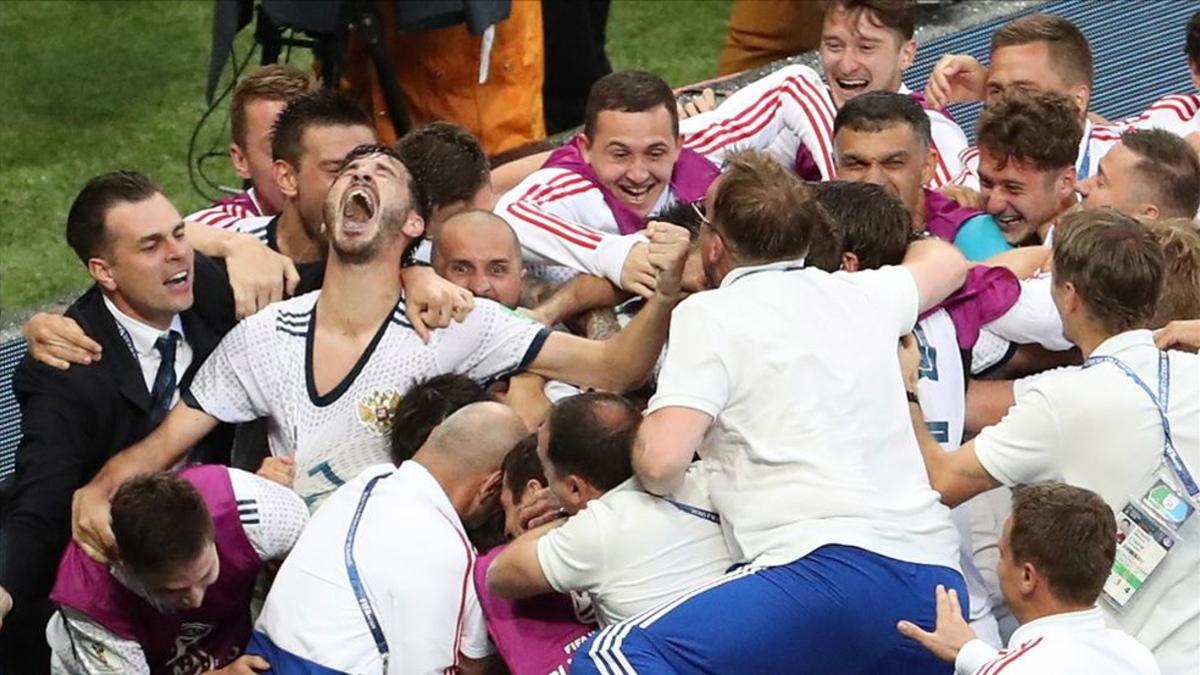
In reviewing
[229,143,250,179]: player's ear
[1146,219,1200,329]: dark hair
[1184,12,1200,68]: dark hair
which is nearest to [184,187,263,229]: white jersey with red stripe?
[229,143,250,179]: player's ear

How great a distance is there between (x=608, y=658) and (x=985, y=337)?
1.24 meters

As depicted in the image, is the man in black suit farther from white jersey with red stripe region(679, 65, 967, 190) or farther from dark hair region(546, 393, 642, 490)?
white jersey with red stripe region(679, 65, 967, 190)

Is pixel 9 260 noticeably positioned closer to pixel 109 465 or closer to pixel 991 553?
pixel 109 465

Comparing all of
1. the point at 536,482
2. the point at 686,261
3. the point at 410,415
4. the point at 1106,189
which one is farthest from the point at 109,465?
the point at 1106,189

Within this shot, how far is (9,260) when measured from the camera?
6.96 meters

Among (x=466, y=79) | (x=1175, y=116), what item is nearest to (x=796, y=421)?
(x=1175, y=116)

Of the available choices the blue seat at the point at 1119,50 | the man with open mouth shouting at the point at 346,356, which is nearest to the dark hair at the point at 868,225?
the man with open mouth shouting at the point at 346,356

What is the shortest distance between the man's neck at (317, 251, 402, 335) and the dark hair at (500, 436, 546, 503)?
46 cm

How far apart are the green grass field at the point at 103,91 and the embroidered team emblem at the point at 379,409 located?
294 centimetres

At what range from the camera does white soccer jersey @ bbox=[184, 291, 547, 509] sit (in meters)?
4.08

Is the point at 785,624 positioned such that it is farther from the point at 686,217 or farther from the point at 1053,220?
the point at 1053,220

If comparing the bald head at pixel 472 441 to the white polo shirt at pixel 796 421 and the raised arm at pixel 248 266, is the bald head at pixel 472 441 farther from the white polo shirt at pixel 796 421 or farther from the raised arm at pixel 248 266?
the raised arm at pixel 248 266

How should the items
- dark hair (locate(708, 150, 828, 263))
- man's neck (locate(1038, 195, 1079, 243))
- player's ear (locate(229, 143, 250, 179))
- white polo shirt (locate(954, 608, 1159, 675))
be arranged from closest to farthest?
white polo shirt (locate(954, 608, 1159, 675)), dark hair (locate(708, 150, 828, 263)), man's neck (locate(1038, 195, 1079, 243)), player's ear (locate(229, 143, 250, 179))

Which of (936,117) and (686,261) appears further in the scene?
(936,117)
